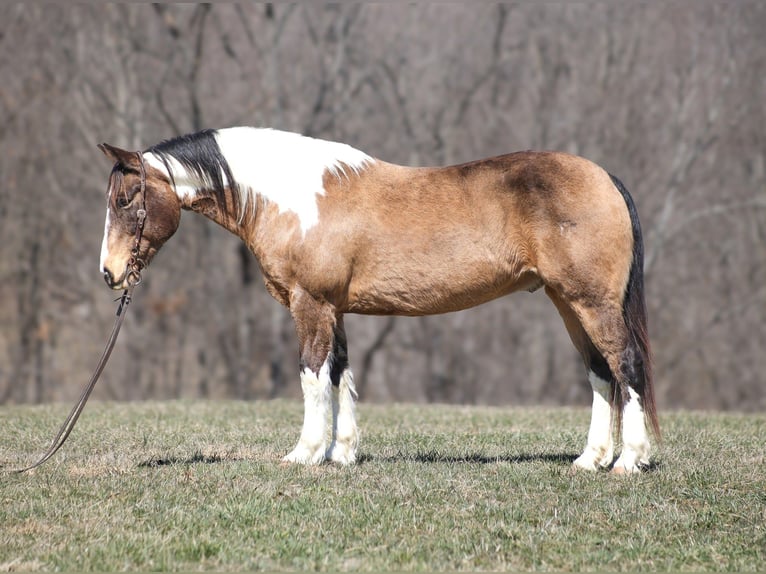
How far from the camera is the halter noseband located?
7168 mm

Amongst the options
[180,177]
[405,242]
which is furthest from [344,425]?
[180,177]

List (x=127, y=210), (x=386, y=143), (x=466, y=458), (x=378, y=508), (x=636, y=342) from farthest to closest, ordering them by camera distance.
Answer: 1. (x=386, y=143)
2. (x=466, y=458)
3. (x=127, y=210)
4. (x=636, y=342)
5. (x=378, y=508)

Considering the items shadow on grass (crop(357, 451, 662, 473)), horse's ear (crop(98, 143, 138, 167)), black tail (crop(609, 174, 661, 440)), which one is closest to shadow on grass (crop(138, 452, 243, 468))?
shadow on grass (crop(357, 451, 662, 473))

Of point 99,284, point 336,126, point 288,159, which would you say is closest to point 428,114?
point 336,126

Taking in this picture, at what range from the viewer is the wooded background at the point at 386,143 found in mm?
22703

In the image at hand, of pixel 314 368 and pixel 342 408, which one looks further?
pixel 342 408

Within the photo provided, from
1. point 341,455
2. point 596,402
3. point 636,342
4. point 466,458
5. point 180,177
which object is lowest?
point 466,458

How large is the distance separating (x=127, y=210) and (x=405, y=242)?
1978 mm

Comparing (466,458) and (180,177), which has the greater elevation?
(180,177)

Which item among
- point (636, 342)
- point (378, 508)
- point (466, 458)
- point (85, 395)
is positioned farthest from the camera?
point (466, 458)

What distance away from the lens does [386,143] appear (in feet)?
76.7

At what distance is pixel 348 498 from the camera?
6133mm

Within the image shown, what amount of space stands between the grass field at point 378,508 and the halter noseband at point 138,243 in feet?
4.32

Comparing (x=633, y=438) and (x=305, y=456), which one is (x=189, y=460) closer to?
(x=305, y=456)
